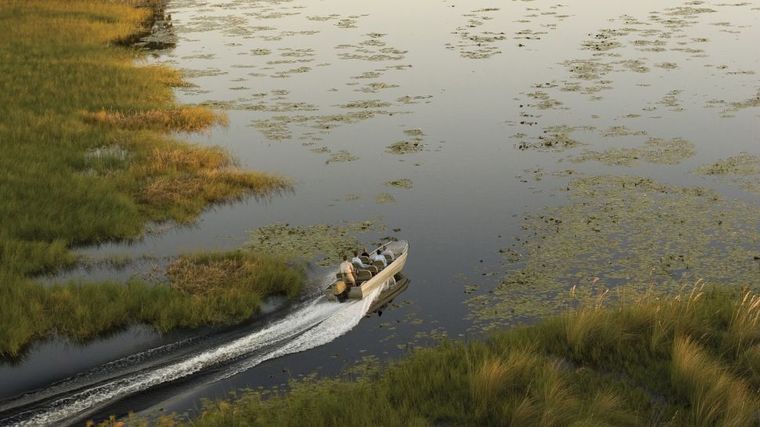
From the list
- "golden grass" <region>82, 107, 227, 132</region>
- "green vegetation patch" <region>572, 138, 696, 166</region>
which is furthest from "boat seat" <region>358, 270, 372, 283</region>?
"golden grass" <region>82, 107, 227, 132</region>

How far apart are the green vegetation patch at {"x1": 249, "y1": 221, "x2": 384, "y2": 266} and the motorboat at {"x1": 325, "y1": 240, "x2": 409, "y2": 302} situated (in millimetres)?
1511

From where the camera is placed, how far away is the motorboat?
17562 millimetres

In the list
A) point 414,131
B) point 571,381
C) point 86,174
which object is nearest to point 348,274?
point 571,381

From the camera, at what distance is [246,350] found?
1577 centimetres

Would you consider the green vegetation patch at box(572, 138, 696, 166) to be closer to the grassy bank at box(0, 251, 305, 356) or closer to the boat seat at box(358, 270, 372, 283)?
the boat seat at box(358, 270, 372, 283)

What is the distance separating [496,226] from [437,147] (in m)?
7.75

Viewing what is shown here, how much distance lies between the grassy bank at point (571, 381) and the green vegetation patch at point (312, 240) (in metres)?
6.21

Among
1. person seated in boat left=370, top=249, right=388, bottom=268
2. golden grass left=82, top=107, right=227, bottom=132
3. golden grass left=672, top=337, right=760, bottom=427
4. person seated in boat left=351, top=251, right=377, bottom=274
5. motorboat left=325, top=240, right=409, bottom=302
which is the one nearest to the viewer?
golden grass left=672, top=337, right=760, bottom=427

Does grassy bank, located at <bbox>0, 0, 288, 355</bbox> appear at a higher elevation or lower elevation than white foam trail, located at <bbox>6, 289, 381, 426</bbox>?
higher

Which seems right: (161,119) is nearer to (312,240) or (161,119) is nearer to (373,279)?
(312,240)

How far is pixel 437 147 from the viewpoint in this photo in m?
29.1

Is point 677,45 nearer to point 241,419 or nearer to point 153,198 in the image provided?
point 153,198

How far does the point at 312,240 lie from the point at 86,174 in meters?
8.99

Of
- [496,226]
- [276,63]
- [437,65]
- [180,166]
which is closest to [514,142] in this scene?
[496,226]
